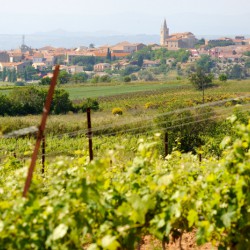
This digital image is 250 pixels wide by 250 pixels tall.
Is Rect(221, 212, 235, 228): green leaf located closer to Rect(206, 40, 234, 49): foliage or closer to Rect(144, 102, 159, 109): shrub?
Rect(144, 102, 159, 109): shrub

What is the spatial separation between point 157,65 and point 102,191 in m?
127

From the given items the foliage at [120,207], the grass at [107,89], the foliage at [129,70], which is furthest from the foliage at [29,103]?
the foliage at [129,70]

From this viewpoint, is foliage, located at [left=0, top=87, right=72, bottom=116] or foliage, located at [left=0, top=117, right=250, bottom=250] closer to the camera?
foliage, located at [left=0, top=117, right=250, bottom=250]

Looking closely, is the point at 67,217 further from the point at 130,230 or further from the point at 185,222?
the point at 185,222

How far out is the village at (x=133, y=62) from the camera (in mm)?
113375

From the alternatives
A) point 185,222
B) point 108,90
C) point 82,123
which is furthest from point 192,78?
point 185,222

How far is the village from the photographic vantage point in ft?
372

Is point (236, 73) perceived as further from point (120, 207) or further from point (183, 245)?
point (120, 207)

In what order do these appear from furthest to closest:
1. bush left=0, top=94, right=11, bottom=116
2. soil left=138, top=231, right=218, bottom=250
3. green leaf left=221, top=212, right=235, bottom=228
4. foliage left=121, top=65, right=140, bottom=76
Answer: foliage left=121, top=65, right=140, bottom=76 → bush left=0, top=94, right=11, bottom=116 → soil left=138, top=231, right=218, bottom=250 → green leaf left=221, top=212, right=235, bottom=228

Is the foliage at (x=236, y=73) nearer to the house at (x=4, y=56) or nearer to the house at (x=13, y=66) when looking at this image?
the house at (x=13, y=66)

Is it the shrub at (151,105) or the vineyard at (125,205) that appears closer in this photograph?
the vineyard at (125,205)

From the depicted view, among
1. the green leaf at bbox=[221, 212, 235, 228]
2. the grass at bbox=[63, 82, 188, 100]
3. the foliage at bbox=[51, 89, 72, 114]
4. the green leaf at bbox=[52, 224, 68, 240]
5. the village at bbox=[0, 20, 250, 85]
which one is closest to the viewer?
the green leaf at bbox=[52, 224, 68, 240]

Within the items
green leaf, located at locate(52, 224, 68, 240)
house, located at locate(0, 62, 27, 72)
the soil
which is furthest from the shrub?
house, located at locate(0, 62, 27, 72)

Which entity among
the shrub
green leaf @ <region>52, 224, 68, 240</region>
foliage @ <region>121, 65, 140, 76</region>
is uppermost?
green leaf @ <region>52, 224, 68, 240</region>
